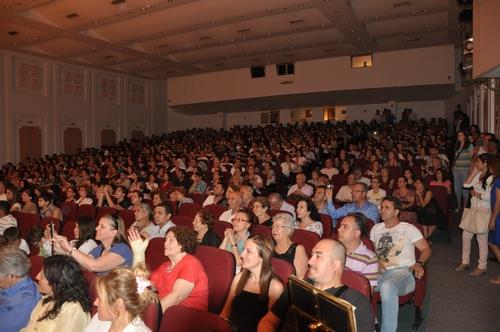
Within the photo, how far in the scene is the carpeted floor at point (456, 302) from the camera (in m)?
A: 3.79

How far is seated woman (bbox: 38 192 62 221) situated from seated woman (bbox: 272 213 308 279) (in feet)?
14.1

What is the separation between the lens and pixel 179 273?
10.3ft

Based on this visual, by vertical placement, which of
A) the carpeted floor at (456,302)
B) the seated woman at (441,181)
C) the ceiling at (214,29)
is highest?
the ceiling at (214,29)

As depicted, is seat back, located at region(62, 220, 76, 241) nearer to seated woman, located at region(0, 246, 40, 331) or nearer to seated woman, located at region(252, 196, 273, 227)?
seated woman, located at region(252, 196, 273, 227)

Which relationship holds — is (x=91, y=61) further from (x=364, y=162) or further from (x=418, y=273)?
(x=418, y=273)

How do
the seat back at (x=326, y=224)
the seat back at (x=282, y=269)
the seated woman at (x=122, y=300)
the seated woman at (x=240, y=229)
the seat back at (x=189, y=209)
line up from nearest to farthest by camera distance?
the seated woman at (x=122, y=300)
the seat back at (x=282, y=269)
the seated woman at (x=240, y=229)
the seat back at (x=326, y=224)
the seat back at (x=189, y=209)

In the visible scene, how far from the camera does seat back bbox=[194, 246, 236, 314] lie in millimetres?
3262

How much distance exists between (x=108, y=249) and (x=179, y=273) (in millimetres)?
1129

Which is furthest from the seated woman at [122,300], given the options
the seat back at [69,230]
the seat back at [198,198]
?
the seat back at [198,198]

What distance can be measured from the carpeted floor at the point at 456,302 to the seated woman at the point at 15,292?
298cm

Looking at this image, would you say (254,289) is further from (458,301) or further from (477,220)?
(477,220)

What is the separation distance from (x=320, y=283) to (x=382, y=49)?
1569cm

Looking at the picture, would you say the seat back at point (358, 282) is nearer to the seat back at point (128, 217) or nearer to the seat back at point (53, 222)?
the seat back at point (128, 217)

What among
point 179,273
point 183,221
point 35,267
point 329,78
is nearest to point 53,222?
point 183,221
